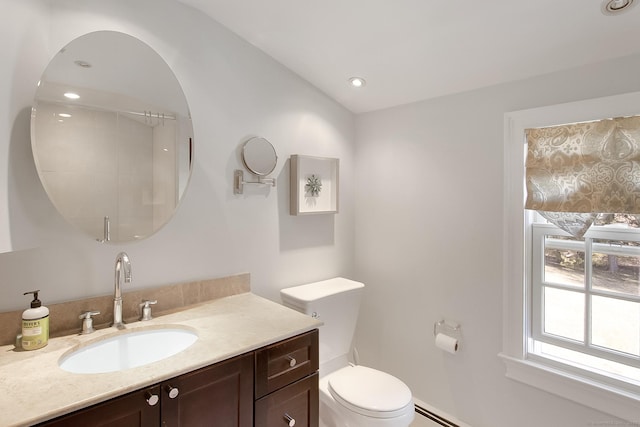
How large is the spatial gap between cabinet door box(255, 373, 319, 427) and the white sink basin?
1.28 ft

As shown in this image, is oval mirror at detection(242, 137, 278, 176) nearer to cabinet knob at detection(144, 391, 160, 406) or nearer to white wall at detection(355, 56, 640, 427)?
white wall at detection(355, 56, 640, 427)

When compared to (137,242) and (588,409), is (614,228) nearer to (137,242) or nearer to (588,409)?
(588,409)

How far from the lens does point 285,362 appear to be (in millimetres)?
1327

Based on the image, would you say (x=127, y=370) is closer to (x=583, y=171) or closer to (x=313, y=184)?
(x=313, y=184)

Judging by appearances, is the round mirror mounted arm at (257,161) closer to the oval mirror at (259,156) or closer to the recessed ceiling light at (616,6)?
the oval mirror at (259,156)

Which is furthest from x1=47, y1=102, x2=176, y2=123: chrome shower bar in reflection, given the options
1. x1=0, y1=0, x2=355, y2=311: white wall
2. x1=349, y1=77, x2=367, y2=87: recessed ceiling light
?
x1=349, y1=77, x2=367, y2=87: recessed ceiling light

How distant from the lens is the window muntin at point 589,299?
1508 mm

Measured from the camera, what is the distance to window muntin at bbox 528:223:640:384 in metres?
1.51

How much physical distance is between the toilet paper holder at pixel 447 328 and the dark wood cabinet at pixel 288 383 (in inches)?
38.1

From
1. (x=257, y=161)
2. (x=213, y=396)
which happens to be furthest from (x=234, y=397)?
(x=257, y=161)

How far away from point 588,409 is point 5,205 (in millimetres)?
2509

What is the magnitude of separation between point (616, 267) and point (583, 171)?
469mm

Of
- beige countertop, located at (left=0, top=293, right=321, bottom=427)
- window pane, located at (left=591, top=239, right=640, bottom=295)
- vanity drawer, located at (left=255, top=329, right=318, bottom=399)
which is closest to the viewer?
beige countertop, located at (left=0, top=293, right=321, bottom=427)

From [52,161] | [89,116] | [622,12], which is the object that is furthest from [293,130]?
[622,12]
